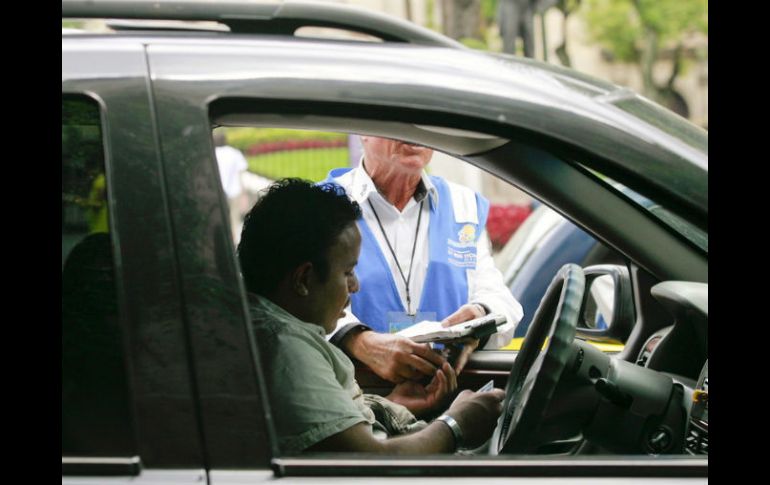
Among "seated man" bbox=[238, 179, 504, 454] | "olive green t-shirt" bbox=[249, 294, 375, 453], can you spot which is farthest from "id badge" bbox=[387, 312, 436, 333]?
"olive green t-shirt" bbox=[249, 294, 375, 453]

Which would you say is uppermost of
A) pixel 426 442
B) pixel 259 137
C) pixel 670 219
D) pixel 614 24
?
pixel 614 24

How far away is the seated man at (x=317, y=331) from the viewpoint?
1.86 metres

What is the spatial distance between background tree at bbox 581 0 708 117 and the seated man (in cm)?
2355

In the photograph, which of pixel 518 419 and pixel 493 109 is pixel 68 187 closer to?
pixel 493 109

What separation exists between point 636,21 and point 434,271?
2522 cm

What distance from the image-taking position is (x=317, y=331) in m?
2.24

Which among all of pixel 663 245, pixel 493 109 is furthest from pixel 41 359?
pixel 663 245

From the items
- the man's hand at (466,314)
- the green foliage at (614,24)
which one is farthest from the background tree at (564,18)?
the man's hand at (466,314)

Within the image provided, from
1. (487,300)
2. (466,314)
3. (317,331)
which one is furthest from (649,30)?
(317,331)

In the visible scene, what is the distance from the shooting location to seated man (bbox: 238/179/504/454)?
6.11 feet

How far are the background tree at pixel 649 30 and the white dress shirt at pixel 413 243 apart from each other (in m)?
22.2

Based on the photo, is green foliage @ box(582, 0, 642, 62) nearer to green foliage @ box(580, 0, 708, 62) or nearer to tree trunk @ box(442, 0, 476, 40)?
green foliage @ box(580, 0, 708, 62)

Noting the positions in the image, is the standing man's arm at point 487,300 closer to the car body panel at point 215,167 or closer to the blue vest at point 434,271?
the blue vest at point 434,271

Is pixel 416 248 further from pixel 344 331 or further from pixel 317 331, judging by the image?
pixel 317 331
